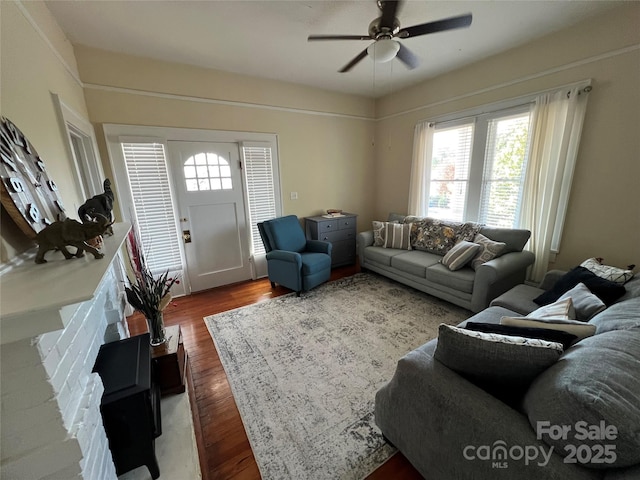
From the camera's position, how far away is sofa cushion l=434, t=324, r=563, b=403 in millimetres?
986

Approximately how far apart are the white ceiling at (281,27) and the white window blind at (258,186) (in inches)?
38.8

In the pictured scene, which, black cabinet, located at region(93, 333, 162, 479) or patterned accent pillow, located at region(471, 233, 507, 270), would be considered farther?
patterned accent pillow, located at region(471, 233, 507, 270)

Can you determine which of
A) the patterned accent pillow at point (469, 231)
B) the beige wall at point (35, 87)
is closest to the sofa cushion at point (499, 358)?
the beige wall at point (35, 87)

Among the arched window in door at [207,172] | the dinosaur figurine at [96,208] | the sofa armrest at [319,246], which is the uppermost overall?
the arched window in door at [207,172]

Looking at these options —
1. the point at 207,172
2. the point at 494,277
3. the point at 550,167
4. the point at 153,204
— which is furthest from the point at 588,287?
the point at 153,204

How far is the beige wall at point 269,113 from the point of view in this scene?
2.68m

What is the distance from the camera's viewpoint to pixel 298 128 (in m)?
3.83

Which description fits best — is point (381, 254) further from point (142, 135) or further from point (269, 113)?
point (142, 135)

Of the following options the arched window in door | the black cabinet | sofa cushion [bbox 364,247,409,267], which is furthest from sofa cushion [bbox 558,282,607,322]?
the arched window in door

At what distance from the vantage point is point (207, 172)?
328 centimetres

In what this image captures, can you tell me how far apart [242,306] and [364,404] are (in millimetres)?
1854

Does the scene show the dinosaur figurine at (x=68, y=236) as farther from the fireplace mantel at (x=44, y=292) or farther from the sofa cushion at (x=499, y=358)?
the sofa cushion at (x=499, y=358)

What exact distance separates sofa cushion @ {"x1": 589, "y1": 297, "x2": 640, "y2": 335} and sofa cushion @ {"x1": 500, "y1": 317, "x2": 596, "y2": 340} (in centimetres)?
8

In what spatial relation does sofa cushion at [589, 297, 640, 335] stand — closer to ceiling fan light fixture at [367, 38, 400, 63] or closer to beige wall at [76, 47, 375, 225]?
ceiling fan light fixture at [367, 38, 400, 63]
